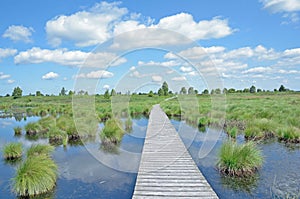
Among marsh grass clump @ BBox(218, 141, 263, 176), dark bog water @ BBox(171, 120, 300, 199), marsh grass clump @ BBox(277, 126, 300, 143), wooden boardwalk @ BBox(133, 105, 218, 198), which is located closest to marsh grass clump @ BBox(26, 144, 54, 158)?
wooden boardwalk @ BBox(133, 105, 218, 198)

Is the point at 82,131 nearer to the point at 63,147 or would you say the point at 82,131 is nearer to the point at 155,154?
the point at 63,147

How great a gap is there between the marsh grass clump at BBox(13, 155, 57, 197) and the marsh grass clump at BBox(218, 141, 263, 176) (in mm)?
5740

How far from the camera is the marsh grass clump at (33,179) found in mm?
7418

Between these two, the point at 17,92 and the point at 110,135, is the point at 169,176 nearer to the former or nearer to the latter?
the point at 110,135

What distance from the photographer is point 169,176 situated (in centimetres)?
777

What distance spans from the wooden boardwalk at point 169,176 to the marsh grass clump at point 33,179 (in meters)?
2.80

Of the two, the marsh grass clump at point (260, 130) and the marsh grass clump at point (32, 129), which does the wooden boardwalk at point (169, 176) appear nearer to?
the marsh grass clump at point (260, 130)

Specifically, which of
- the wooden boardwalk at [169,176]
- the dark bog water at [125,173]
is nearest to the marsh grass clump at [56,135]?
the dark bog water at [125,173]

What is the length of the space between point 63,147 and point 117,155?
138 inches

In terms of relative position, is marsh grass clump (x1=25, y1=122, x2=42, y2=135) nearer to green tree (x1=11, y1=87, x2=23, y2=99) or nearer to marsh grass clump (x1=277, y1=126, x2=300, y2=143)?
marsh grass clump (x1=277, y1=126, x2=300, y2=143)

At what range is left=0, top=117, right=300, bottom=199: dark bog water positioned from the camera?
301 inches

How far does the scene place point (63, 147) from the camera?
45.4 ft

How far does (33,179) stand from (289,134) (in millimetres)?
12261

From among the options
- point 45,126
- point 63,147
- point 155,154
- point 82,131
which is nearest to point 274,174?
point 155,154
